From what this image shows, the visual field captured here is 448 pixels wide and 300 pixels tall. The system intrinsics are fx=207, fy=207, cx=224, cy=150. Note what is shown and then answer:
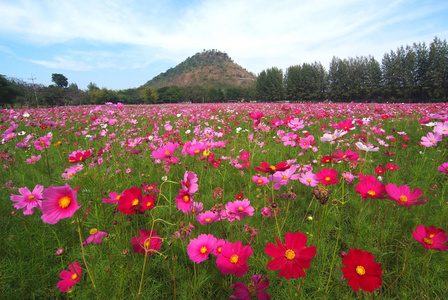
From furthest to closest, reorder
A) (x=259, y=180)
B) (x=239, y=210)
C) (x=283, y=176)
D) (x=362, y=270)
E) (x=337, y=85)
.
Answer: (x=337, y=85)
(x=259, y=180)
(x=283, y=176)
(x=239, y=210)
(x=362, y=270)

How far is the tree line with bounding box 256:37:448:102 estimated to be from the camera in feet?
93.5

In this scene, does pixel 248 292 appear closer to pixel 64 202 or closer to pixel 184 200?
pixel 184 200

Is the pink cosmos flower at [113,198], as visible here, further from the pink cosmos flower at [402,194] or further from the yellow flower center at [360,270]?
the pink cosmos flower at [402,194]

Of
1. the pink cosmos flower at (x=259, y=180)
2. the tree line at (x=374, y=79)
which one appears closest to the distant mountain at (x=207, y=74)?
the tree line at (x=374, y=79)

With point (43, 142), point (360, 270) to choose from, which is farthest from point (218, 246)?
point (43, 142)

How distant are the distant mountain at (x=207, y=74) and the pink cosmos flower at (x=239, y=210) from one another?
8795 cm

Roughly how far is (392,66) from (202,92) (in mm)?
36509

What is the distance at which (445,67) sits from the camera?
27.9 metres

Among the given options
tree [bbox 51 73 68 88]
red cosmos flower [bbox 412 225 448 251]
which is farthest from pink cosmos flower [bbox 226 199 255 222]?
tree [bbox 51 73 68 88]

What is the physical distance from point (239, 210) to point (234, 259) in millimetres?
292

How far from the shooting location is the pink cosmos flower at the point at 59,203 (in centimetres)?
70

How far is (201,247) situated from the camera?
934 millimetres

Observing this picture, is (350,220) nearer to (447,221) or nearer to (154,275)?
(447,221)

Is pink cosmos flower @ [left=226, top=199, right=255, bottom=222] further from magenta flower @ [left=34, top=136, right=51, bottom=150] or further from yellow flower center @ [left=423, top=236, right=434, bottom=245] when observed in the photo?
magenta flower @ [left=34, top=136, right=51, bottom=150]
